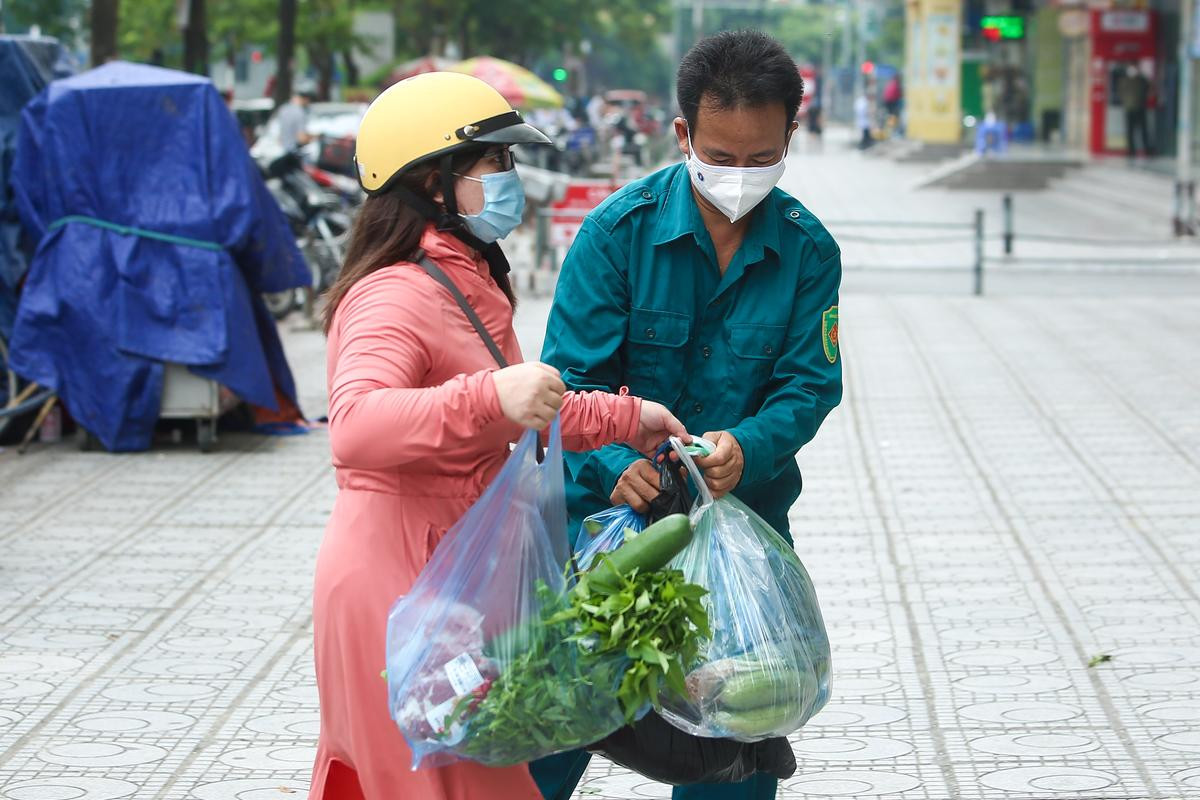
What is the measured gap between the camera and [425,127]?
280cm

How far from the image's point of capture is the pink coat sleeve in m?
2.86

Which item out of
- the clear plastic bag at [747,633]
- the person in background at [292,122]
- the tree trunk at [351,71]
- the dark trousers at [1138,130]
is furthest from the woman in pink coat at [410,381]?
the tree trunk at [351,71]

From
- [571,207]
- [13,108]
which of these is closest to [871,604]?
[13,108]

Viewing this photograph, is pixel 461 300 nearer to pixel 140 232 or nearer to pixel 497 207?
pixel 497 207

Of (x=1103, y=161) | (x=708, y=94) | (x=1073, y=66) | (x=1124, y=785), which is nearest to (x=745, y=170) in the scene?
(x=708, y=94)

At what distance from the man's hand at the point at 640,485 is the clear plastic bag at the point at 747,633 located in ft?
0.27

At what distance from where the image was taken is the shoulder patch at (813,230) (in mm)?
3252

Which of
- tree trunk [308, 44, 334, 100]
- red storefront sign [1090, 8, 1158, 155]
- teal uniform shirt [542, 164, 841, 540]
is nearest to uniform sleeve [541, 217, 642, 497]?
teal uniform shirt [542, 164, 841, 540]

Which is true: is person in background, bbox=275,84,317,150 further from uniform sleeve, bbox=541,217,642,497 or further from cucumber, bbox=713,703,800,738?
cucumber, bbox=713,703,800,738

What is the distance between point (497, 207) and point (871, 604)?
359cm

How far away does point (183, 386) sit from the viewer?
891 cm

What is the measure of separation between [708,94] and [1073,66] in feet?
133

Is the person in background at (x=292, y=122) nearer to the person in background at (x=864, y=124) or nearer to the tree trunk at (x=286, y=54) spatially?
the tree trunk at (x=286, y=54)

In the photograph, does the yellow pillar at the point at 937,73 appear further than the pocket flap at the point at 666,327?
Yes
